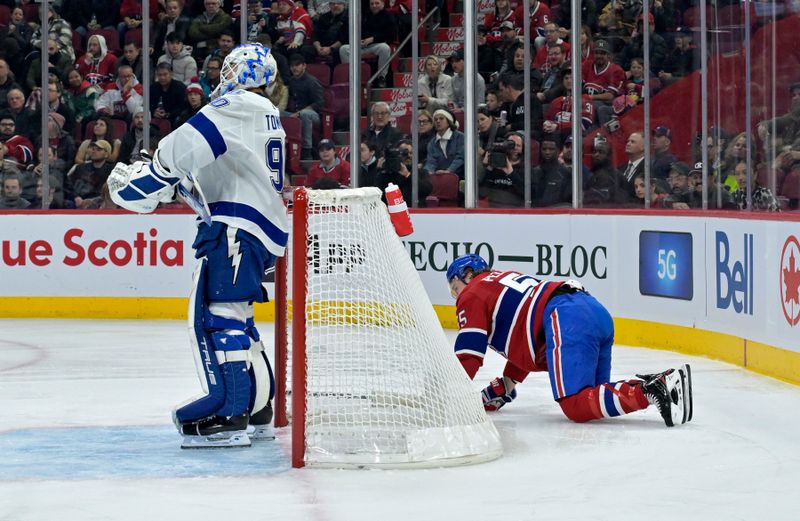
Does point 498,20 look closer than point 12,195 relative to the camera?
Yes

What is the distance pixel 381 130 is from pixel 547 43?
4.77 ft

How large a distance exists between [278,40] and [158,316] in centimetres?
238

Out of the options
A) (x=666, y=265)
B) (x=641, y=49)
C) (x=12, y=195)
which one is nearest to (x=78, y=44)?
(x=12, y=195)

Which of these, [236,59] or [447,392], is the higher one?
[236,59]

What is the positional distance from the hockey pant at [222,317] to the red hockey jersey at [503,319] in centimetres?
84

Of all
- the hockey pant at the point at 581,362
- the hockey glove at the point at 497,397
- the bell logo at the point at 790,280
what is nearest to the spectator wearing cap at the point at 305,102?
the bell logo at the point at 790,280

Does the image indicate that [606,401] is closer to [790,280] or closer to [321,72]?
[790,280]

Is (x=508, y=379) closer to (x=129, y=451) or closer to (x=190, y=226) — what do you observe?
(x=129, y=451)

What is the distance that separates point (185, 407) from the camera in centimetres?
447

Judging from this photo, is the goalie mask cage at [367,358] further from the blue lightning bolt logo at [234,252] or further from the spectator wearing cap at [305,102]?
the spectator wearing cap at [305,102]

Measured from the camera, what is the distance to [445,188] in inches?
372

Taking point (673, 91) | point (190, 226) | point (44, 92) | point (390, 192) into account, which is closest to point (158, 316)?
point (190, 226)

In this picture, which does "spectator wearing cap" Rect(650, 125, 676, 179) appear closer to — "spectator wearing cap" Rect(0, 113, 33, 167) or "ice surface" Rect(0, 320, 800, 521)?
"ice surface" Rect(0, 320, 800, 521)

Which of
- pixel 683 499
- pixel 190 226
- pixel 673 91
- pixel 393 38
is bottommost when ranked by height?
pixel 683 499
